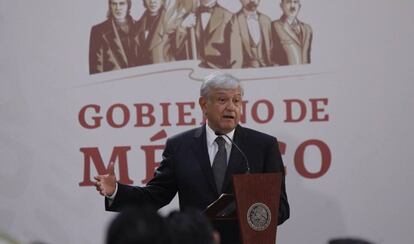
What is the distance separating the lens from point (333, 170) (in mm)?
4609

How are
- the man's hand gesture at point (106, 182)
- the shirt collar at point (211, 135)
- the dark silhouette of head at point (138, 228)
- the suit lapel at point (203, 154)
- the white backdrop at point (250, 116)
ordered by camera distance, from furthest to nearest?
the white backdrop at point (250, 116) < the shirt collar at point (211, 135) < the suit lapel at point (203, 154) < the man's hand gesture at point (106, 182) < the dark silhouette of head at point (138, 228)

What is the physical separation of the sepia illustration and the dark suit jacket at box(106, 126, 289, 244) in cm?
102

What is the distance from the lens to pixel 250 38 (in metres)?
4.61

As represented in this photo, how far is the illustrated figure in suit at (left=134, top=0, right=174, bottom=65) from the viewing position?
15.1 ft

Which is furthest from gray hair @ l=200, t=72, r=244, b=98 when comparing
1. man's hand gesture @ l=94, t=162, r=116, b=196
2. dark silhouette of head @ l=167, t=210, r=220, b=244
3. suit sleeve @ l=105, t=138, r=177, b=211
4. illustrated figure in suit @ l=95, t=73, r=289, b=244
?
dark silhouette of head @ l=167, t=210, r=220, b=244

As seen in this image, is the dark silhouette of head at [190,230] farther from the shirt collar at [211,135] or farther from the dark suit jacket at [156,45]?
the dark suit jacket at [156,45]

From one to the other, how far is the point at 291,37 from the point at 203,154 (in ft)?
4.36

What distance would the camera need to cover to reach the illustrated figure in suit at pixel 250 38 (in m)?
4.60

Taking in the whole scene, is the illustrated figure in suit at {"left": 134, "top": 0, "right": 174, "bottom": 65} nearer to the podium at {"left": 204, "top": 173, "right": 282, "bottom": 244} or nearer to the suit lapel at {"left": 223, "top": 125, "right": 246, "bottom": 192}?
the suit lapel at {"left": 223, "top": 125, "right": 246, "bottom": 192}

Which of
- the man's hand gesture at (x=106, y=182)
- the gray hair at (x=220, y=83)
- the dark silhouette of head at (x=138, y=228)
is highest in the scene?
the gray hair at (x=220, y=83)

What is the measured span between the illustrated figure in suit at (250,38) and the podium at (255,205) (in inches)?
63.8

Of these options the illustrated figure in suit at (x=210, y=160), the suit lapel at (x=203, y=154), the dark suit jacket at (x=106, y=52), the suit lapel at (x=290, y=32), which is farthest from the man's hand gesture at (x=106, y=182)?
the suit lapel at (x=290, y=32)

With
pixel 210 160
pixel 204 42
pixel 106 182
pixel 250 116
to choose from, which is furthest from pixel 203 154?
pixel 204 42

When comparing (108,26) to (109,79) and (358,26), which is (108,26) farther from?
(358,26)
